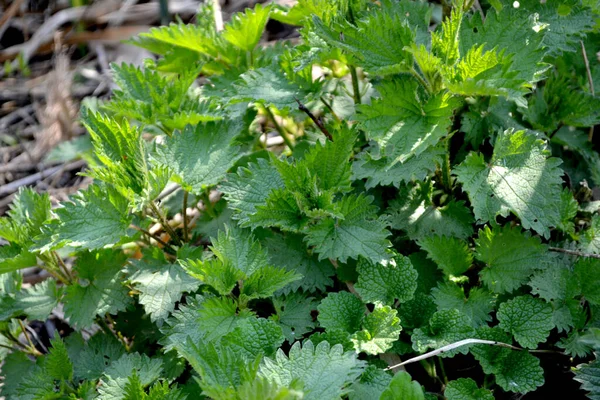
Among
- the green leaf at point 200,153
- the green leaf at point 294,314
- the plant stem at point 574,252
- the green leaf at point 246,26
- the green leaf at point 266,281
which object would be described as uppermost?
the green leaf at point 246,26

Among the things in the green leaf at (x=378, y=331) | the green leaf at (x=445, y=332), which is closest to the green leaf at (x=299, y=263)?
the green leaf at (x=378, y=331)

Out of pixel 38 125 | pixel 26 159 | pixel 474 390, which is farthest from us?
pixel 38 125

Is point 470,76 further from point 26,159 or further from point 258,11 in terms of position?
point 26,159

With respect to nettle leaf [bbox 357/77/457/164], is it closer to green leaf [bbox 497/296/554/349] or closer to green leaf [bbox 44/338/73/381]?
green leaf [bbox 497/296/554/349]

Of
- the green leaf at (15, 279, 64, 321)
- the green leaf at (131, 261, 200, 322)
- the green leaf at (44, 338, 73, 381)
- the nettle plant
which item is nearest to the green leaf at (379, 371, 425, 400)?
the nettle plant

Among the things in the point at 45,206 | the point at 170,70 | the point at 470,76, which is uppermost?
the point at 470,76

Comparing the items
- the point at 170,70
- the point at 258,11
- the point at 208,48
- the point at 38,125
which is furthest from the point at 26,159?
the point at 258,11

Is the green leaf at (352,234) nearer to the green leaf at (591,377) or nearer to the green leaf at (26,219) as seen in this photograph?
the green leaf at (591,377)

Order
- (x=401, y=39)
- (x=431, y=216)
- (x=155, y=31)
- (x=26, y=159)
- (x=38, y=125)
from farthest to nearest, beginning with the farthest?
(x=38, y=125) < (x=26, y=159) < (x=155, y=31) < (x=431, y=216) < (x=401, y=39)
